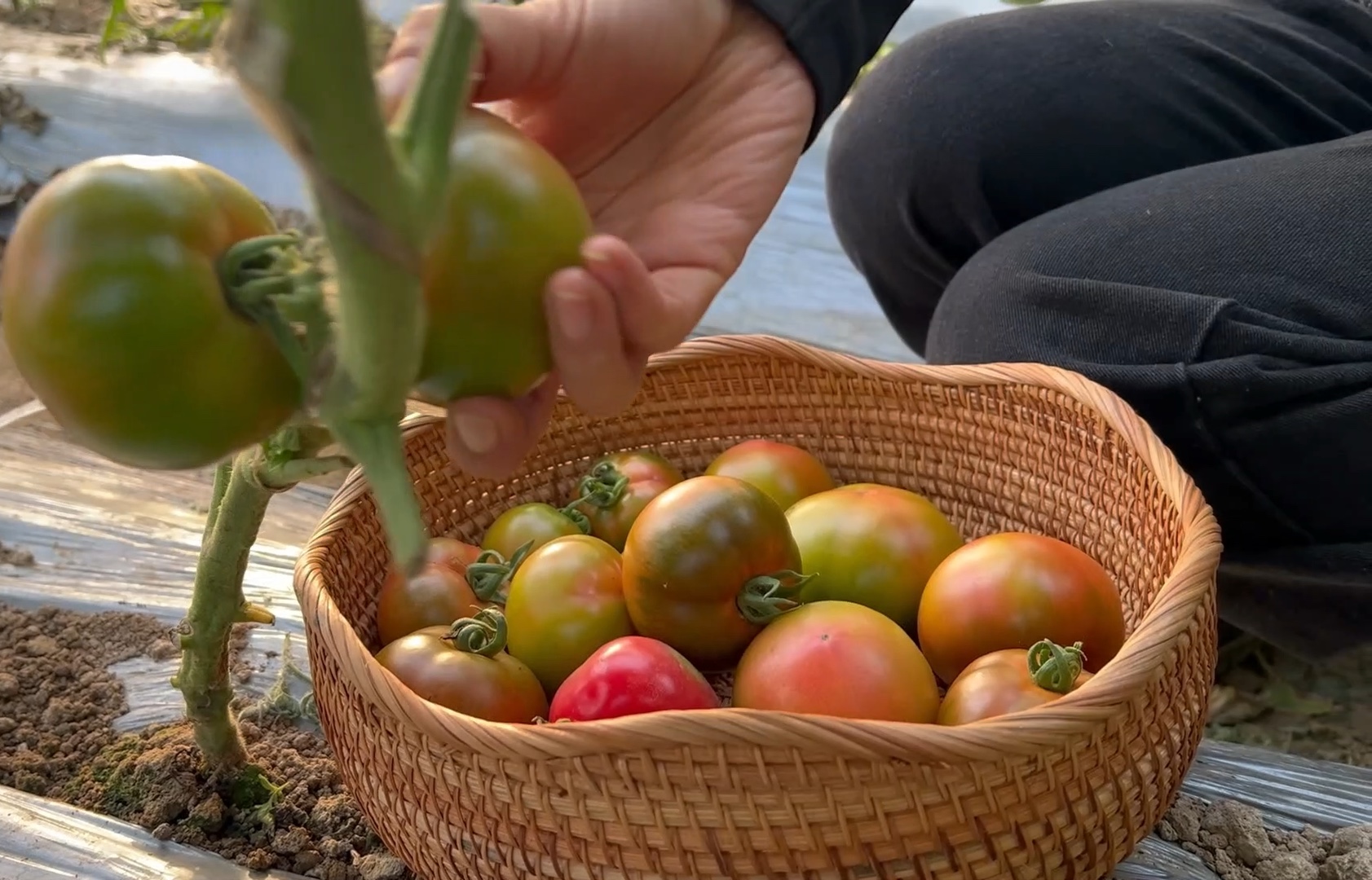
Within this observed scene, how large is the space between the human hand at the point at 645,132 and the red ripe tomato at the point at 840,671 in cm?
21

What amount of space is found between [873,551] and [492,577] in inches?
10.2

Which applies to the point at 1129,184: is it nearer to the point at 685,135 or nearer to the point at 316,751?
the point at 685,135

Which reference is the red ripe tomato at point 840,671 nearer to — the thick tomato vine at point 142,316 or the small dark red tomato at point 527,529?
the small dark red tomato at point 527,529

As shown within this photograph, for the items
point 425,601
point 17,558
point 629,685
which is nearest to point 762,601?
point 629,685

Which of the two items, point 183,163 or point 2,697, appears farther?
point 2,697

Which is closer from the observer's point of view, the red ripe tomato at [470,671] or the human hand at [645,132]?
the human hand at [645,132]

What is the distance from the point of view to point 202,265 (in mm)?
321

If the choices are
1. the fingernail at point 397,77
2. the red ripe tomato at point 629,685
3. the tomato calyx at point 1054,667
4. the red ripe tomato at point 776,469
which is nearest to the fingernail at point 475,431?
the fingernail at point 397,77

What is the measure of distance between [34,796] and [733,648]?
0.45 metres

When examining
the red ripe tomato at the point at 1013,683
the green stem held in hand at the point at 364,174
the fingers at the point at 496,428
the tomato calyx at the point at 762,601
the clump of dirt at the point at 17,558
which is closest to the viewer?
the green stem held in hand at the point at 364,174

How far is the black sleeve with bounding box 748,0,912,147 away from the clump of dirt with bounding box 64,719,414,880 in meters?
0.53

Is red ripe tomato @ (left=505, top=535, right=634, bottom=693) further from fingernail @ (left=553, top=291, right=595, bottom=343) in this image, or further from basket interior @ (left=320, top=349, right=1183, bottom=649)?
fingernail @ (left=553, top=291, right=595, bottom=343)

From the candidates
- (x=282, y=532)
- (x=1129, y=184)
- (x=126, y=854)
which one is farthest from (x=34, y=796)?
(x=1129, y=184)

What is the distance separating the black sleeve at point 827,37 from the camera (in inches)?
29.8
